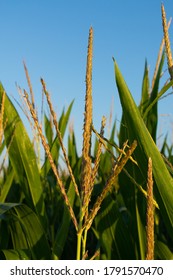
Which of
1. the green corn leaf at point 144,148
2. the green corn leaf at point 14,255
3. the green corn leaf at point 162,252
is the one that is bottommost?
the green corn leaf at point 162,252

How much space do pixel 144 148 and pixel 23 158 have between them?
0.61 meters

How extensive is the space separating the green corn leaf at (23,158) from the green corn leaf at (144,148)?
0.53m

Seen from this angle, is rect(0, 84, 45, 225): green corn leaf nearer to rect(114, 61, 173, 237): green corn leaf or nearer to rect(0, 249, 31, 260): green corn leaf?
rect(0, 249, 31, 260): green corn leaf

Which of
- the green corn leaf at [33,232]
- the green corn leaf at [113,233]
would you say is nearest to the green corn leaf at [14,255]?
the green corn leaf at [33,232]

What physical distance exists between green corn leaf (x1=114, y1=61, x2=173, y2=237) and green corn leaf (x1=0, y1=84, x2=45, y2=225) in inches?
20.8

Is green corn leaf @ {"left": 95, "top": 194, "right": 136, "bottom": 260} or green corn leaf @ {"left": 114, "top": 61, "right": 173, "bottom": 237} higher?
green corn leaf @ {"left": 114, "top": 61, "right": 173, "bottom": 237}

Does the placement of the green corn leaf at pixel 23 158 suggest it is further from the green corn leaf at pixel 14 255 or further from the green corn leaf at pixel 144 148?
the green corn leaf at pixel 144 148

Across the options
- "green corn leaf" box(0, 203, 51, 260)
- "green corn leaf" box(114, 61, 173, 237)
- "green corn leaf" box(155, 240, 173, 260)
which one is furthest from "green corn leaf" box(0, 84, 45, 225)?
"green corn leaf" box(114, 61, 173, 237)

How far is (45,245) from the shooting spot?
141 centimetres

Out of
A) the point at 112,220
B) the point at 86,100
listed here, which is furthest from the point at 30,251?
the point at 86,100

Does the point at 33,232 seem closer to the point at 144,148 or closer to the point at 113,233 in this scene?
the point at 113,233

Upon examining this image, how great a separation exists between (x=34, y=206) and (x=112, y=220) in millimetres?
272

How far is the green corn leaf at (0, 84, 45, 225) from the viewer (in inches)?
60.8

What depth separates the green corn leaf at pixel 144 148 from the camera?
3.42ft
